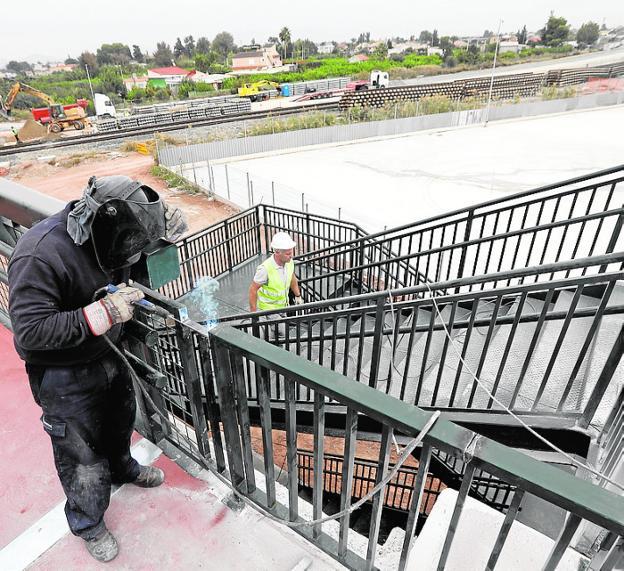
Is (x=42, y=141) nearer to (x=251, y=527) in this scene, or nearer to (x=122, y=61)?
(x=251, y=527)

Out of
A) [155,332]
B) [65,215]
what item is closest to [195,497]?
[155,332]

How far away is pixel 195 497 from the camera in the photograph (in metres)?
2.34

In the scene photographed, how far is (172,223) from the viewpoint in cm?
198

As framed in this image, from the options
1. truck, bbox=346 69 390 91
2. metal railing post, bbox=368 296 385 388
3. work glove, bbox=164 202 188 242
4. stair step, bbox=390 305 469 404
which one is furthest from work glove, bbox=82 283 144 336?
truck, bbox=346 69 390 91

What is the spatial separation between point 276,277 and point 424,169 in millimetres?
15479

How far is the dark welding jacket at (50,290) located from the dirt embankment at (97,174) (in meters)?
→ 13.8

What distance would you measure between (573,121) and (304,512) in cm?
3388

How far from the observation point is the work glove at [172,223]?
1.96m

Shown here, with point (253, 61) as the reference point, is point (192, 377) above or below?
above

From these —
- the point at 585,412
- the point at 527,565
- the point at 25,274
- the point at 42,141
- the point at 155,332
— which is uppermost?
the point at 25,274

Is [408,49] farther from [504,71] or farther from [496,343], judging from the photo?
[496,343]

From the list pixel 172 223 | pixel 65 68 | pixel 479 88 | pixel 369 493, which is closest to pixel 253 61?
pixel 479 88

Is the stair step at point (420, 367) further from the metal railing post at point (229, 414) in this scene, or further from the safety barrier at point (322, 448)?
the metal railing post at point (229, 414)

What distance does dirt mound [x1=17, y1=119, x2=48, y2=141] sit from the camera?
3056cm
